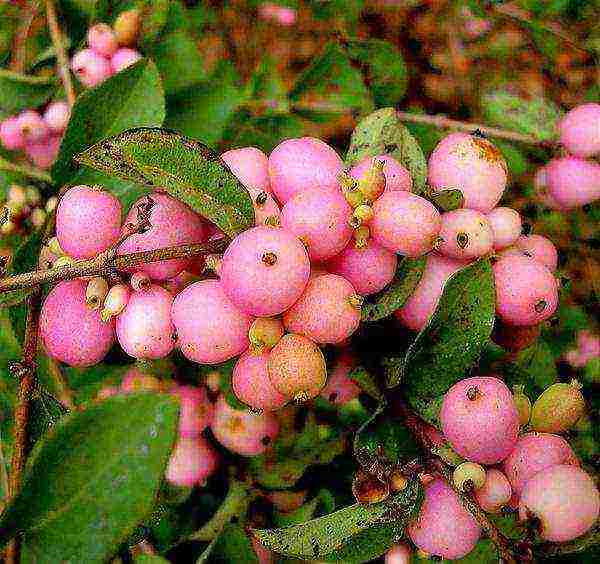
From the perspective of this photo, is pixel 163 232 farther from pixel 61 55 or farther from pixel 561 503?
pixel 61 55

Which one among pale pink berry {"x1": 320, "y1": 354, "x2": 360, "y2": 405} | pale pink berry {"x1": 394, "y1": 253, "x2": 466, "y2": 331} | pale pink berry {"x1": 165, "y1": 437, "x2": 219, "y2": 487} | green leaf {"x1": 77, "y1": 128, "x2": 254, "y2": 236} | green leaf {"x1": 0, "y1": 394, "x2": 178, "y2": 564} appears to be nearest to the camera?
green leaf {"x1": 0, "y1": 394, "x2": 178, "y2": 564}

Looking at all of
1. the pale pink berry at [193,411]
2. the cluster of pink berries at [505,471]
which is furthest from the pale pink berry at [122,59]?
the cluster of pink berries at [505,471]

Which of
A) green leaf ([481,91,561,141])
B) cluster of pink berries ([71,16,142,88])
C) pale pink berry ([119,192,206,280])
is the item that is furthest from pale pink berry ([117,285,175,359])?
green leaf ([481,91,561,141])

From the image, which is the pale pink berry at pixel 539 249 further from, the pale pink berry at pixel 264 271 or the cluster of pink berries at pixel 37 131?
the cluster of pink berries at pixel 37 131

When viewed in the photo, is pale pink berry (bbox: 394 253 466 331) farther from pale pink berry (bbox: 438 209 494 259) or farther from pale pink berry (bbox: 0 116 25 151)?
pale pink berry (bbox: 0 116 25 151)

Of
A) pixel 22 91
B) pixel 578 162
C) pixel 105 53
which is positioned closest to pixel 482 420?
pixel 578 162

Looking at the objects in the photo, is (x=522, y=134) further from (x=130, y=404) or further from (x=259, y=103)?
(x=130, y=404)
